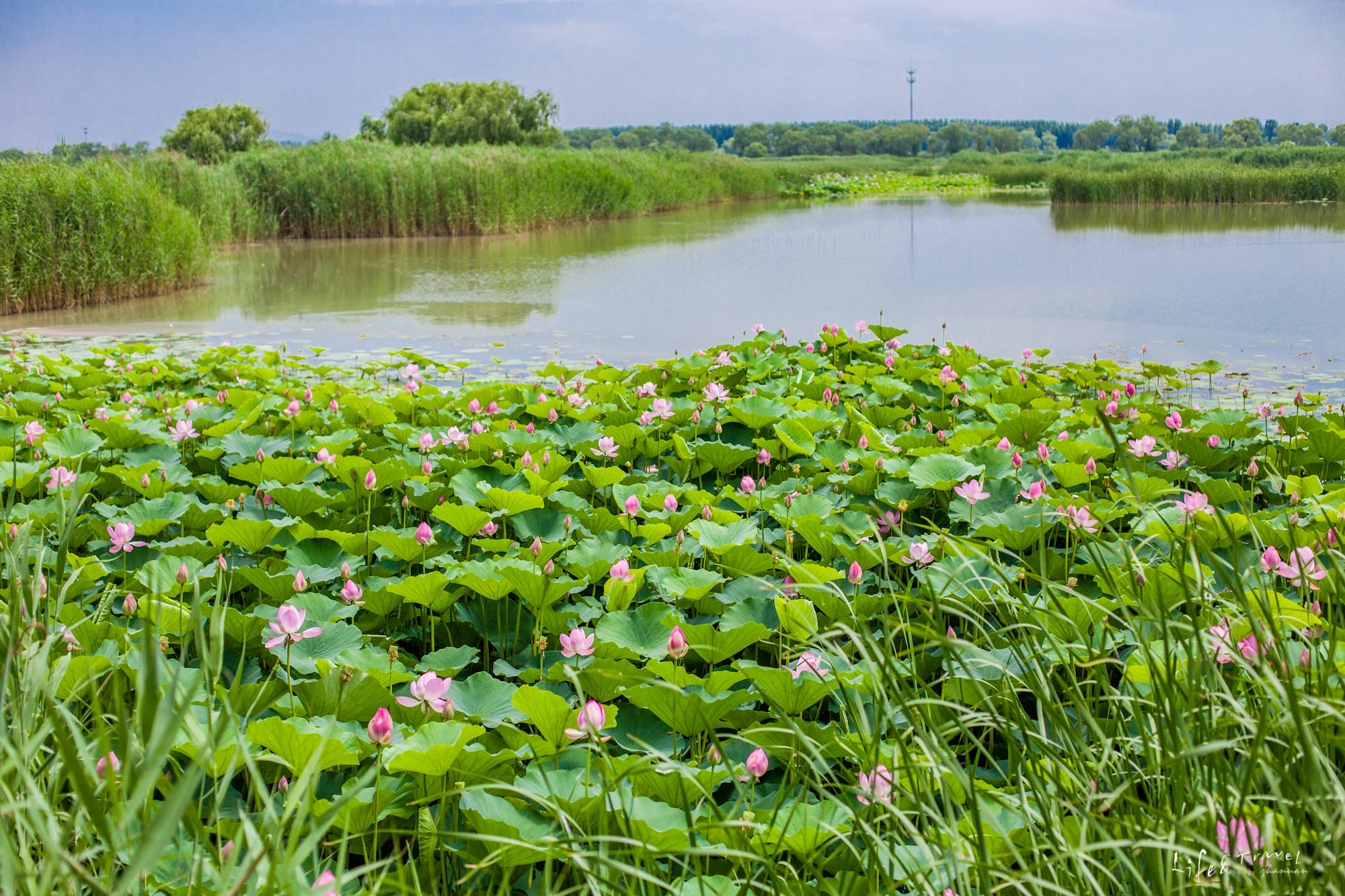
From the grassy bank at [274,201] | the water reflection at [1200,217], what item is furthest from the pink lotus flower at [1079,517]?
the water reflection at [1200,217]

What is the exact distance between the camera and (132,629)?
67.5 inches

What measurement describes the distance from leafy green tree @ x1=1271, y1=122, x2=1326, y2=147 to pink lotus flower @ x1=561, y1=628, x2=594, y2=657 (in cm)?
2956

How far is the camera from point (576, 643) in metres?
1.45

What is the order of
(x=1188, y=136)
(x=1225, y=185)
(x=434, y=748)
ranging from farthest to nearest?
(x=1188, y=136), (x=1225, y=185), (x=434, y=748)

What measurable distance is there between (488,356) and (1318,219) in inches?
484

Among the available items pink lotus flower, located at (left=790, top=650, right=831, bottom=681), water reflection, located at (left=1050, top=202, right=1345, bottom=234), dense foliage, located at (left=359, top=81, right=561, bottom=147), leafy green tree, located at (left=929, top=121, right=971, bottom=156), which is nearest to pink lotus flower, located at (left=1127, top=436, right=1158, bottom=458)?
pink lotus flower, located at (left=790, top=650, right=831, bottom=681)

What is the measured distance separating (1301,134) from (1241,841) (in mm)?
32351

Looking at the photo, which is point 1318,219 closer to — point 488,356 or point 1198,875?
point 488,356

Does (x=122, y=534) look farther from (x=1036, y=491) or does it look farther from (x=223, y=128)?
(x=223, y=128)

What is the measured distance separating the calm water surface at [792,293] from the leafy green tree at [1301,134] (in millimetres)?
16099

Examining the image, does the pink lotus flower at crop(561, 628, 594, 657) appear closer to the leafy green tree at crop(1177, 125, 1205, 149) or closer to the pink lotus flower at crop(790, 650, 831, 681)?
the pink lotus flower at crop(790, 650, 831, 681)

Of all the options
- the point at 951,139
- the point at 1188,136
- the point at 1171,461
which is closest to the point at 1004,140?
the point at 951,139

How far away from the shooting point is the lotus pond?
2.93 feet

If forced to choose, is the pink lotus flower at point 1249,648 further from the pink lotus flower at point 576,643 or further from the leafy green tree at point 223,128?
the leafy green tree at point 223,128
